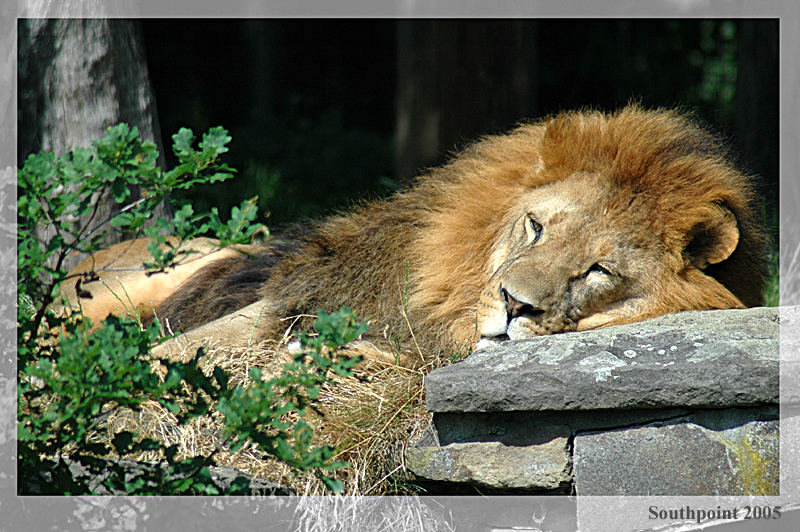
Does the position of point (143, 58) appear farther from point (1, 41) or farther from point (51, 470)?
point (51, 470)

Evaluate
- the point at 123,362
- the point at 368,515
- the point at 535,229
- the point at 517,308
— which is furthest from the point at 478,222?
the point at 123,362

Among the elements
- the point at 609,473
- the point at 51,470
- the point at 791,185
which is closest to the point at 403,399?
the point at 609,473

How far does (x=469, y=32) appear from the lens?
6.90m

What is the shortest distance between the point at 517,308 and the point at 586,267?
0.27 metres

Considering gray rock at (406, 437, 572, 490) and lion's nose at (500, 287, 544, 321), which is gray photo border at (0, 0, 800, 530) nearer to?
gray rock at (406, 437, 572, 490)

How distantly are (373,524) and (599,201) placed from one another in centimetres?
130

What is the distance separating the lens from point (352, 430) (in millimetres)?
2930

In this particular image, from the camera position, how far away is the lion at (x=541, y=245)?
299 centimetres

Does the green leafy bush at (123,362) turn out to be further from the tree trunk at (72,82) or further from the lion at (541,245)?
the tree trunk at (72,82)

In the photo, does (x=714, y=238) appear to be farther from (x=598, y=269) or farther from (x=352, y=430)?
(x=352, y=430)

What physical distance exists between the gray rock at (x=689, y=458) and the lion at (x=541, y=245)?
50 cm

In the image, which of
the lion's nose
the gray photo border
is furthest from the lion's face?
the gray photo border

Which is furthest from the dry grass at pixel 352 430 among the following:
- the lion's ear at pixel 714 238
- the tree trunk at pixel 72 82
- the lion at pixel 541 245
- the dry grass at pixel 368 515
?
the tree trunk at pixel 72 82

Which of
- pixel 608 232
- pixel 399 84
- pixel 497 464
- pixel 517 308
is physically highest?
pixel 399 84
